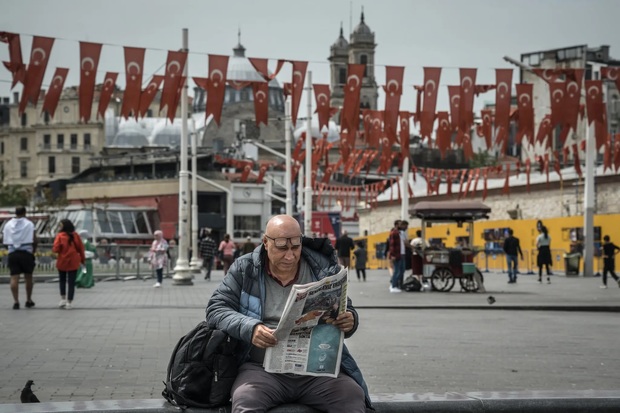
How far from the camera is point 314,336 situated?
6.55 m

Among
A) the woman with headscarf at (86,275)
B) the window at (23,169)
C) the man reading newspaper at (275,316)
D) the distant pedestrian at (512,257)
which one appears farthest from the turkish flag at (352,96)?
the window at (23,169)

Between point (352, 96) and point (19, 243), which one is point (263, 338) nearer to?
point (19, 243)

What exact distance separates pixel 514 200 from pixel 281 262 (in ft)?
183

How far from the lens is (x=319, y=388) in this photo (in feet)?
22.0

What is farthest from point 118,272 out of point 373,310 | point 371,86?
point 371,86

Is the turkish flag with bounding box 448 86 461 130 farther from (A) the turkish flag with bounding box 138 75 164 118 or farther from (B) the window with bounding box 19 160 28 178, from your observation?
(B) the window with bounding box 19 160 28 178

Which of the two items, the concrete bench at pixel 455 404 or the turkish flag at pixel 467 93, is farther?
the turkish flag at pixel 467 93

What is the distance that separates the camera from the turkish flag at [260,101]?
97.7 ft

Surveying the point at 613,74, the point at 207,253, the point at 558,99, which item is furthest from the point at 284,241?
the point at 207,253

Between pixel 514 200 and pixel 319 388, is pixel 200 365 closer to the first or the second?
pixel 319 388

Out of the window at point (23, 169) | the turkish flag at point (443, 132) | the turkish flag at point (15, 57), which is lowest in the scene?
the turkish flag at point (443, 132)

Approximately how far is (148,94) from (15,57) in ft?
13.6

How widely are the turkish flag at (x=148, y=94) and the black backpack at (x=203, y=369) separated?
842 inches

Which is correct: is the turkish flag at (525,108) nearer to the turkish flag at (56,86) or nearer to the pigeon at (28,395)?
the turkish flag at (56,86)
